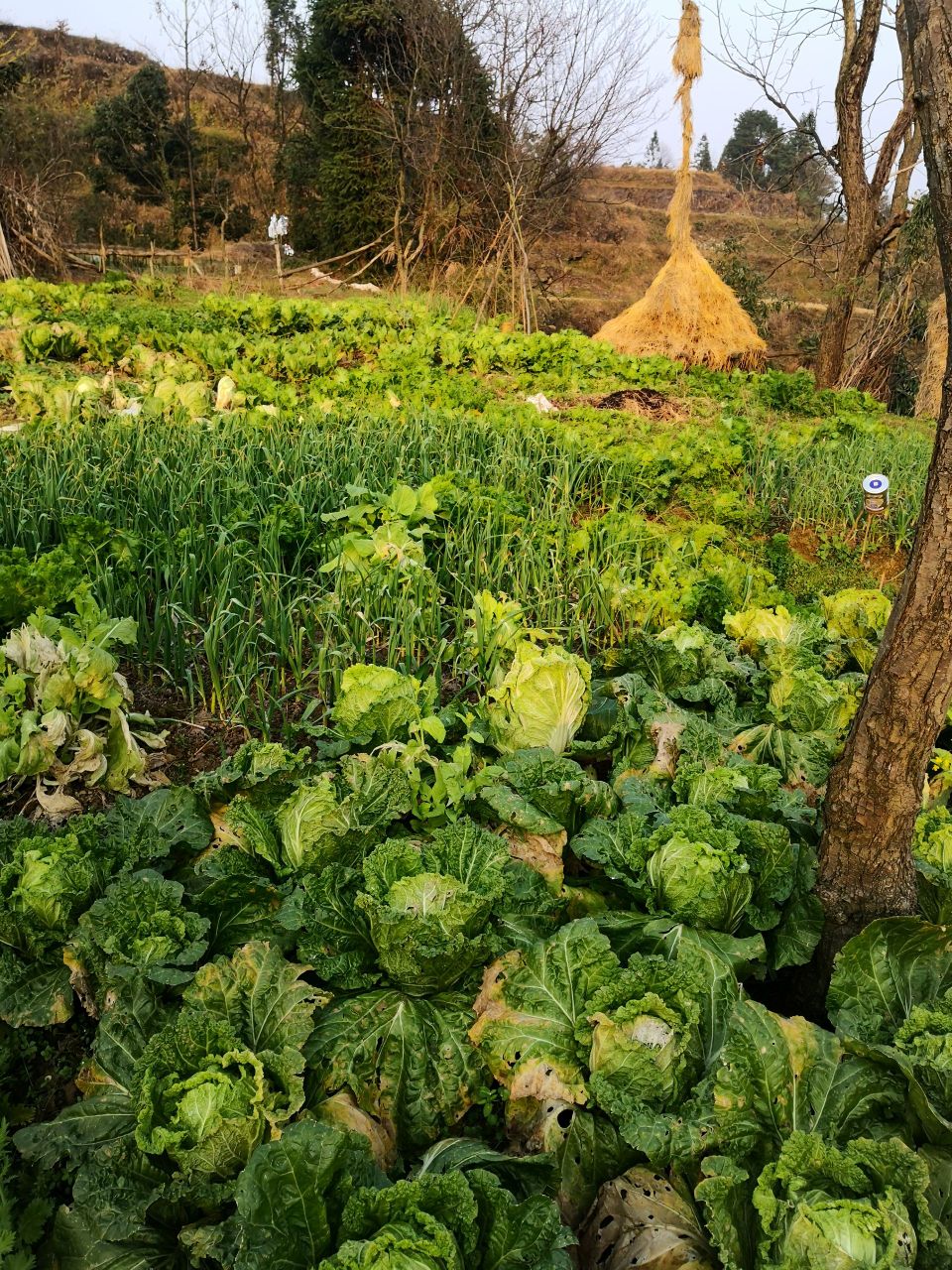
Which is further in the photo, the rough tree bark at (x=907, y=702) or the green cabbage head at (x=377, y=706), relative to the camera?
the green cabbage head at (x=377, y=706)

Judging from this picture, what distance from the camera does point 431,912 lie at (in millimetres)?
1697

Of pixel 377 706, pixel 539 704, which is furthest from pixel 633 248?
pixel 377 706

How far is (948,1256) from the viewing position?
1.22 m

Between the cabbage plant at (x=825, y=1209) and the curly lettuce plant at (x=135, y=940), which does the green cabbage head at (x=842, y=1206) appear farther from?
the curly lettuce plant at (x=135, y=940)

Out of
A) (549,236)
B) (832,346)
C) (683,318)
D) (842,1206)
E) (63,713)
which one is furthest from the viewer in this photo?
(549,236)

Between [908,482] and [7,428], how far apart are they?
5336 millimetres

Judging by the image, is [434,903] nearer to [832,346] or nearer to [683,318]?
[683,318]

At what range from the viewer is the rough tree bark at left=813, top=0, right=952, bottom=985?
54.3 inches

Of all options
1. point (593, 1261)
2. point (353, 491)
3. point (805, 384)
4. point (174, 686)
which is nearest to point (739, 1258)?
point (593, 1261)

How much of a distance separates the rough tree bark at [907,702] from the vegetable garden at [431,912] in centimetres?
10

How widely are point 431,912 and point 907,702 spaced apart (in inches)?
38.3

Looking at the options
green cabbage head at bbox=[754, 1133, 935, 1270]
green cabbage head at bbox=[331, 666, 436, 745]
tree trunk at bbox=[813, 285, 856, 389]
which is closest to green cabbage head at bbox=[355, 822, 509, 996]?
green cabbage head at bbox=[331, 666, 436, 745]

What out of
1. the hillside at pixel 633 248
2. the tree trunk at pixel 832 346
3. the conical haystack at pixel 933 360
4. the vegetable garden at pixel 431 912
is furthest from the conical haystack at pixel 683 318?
the vegetable garden at pixel 431 912

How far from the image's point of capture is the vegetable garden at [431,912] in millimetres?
1340
